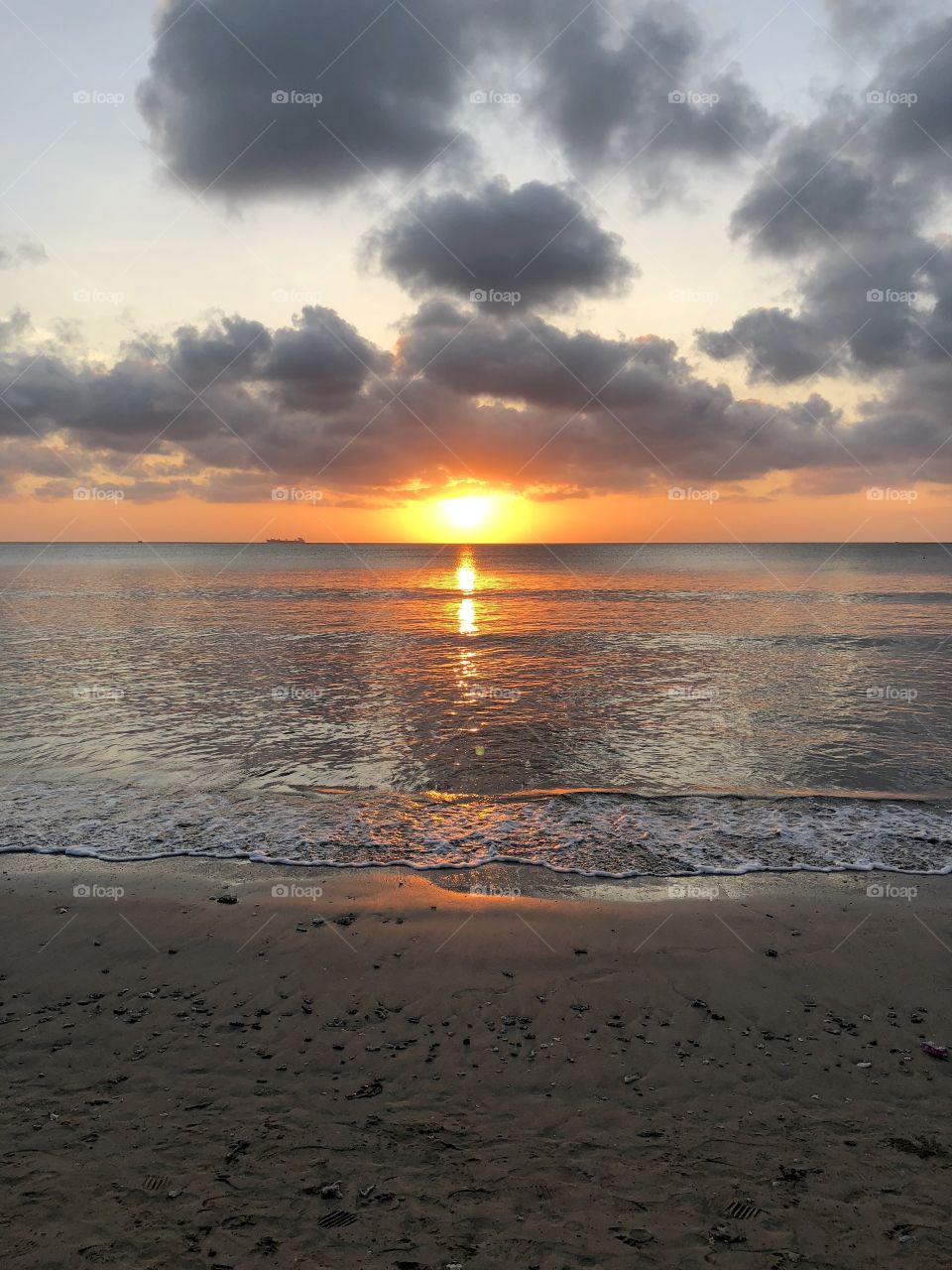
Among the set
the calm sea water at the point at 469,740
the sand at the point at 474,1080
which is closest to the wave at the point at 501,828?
the calm sea water at the point at 469,740

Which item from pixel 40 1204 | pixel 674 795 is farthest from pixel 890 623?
pixel 40 1204

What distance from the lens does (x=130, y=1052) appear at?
20.1 feet

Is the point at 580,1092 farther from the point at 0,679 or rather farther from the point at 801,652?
the point at 801,652

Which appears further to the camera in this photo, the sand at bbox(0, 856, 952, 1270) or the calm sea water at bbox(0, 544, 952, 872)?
the calm sea water at bbox(0, 544, 952, 872)

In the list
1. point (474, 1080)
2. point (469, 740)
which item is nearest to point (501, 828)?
point (469, 740)

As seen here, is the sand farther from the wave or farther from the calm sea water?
the calm sea water

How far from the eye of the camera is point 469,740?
16828mm

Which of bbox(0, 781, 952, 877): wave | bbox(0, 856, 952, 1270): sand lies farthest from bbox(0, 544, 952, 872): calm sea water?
bbox(0, 856, 952, 1270): sand

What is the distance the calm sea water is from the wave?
5cm

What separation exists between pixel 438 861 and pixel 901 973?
5602mm

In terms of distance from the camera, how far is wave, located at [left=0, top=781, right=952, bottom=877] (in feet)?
34.1

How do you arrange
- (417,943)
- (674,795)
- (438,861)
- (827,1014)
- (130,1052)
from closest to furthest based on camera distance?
(130,1052) → (827,1014) → (417,943) → (438,861) → (674,795)

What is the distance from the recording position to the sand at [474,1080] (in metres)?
4.46

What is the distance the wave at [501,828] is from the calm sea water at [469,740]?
0.05m
